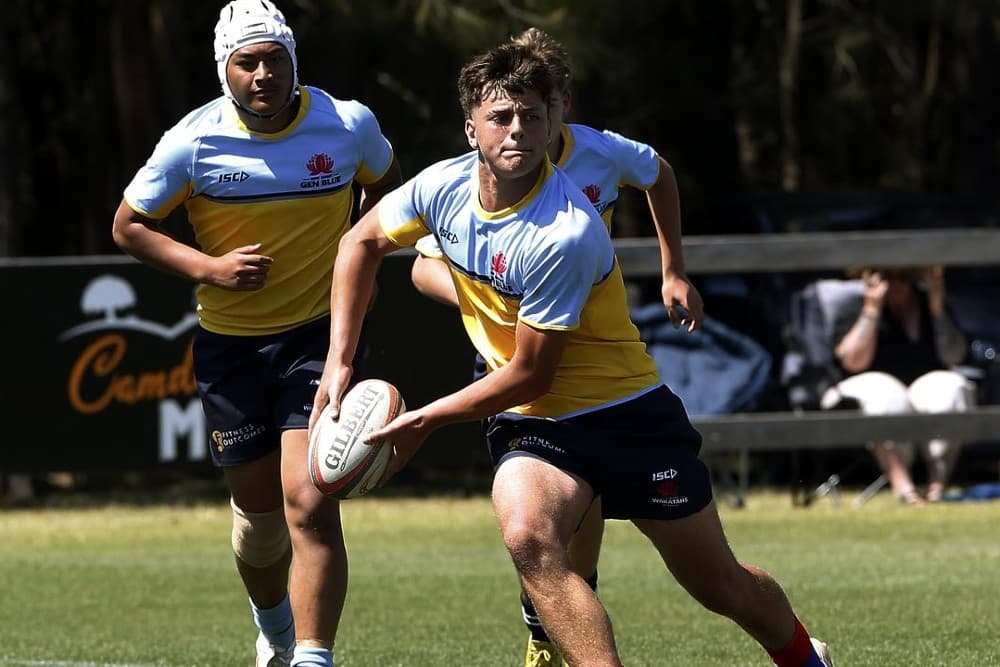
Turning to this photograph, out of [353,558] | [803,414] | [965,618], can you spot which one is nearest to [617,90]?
[803,414]

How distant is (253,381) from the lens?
6523 mm

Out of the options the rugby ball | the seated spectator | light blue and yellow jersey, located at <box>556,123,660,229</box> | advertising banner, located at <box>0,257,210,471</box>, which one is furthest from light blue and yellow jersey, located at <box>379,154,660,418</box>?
the seated spectator

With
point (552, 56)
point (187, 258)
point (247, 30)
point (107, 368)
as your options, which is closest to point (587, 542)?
point (187, 258)

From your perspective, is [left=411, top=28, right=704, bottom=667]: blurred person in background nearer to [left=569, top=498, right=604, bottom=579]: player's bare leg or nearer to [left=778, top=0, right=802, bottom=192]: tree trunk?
[left=569, top=498, right=604, bottom=579]: player's bare leg

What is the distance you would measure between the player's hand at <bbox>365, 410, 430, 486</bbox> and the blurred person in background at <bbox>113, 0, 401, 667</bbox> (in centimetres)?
96

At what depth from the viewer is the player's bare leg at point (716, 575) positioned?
5.43 m

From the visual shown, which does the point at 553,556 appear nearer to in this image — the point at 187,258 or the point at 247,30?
the point at 187,258

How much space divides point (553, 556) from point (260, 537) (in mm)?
1817

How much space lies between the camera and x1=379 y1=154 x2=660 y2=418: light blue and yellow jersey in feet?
16.9

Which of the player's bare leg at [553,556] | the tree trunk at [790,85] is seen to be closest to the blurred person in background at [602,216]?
the player's bare leg at [553,556]

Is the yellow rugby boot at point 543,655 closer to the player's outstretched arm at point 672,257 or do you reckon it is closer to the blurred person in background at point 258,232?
the blurred person in background at point 258,232

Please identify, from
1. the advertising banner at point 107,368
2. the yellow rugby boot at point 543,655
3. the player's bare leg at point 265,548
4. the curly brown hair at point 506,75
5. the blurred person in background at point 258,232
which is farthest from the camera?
the advertising banner at point 107,368

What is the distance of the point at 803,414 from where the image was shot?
1366 centimetres

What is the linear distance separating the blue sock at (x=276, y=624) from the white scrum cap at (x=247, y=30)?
5.74 feet
